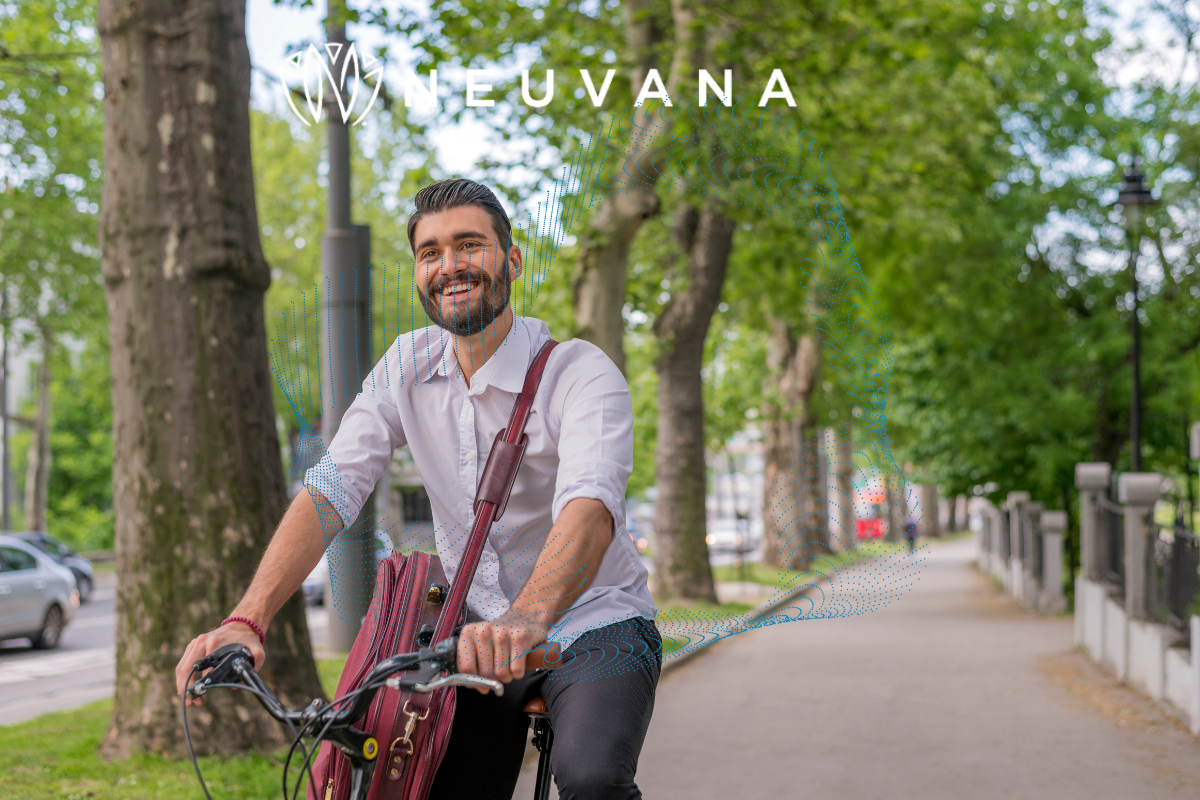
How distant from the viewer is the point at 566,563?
2289mm

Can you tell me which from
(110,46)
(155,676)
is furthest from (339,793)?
(110,46)

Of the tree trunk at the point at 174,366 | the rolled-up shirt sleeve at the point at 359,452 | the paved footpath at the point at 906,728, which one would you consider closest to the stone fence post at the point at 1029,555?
the paved footpath at the point at 906,728

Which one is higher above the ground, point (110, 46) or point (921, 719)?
point (110, 46)

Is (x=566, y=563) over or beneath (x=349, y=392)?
beneath

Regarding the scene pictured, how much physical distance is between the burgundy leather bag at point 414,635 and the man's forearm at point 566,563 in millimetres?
120

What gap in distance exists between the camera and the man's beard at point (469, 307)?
2430 mm

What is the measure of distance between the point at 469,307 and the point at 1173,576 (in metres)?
8.46

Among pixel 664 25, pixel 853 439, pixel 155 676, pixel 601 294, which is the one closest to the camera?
pixel 853 439

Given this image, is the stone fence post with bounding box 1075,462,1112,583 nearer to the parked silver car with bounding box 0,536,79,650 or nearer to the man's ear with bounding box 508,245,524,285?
the man's ear with bounding box 508,245,524,285

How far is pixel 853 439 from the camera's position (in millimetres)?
2381

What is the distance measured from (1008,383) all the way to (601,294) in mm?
11276

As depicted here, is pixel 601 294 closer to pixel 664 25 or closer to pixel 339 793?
pixel 664 25

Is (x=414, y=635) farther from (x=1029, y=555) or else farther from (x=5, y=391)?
(x=5, y=391)
